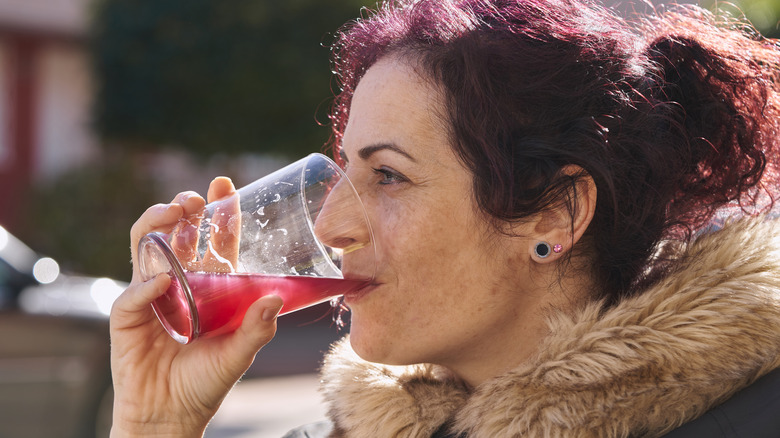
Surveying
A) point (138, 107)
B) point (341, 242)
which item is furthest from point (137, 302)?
point (138, 107)

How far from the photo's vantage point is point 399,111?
193 centimetres

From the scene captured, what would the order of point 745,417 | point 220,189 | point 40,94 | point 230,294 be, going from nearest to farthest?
point 745,417, point 230,294, point 220,189, point 40,94

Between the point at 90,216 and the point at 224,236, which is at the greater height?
the point at 224,236

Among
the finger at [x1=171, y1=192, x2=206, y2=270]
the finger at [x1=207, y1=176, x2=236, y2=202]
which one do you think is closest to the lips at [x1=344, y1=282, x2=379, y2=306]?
the finger at [x1=171, y1=192, x2=206, y2=270]

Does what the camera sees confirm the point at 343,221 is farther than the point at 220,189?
No

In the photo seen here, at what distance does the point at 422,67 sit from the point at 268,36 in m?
11.7

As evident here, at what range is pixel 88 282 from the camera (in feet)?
20.2

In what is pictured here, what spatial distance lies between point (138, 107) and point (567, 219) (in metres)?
13.0

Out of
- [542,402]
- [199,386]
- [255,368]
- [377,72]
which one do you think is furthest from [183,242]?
[255,368]

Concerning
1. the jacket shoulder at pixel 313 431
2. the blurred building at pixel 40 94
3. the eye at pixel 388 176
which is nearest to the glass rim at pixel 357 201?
the eye at pixel 388 176

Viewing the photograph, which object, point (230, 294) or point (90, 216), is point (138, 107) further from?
point (230, 294)

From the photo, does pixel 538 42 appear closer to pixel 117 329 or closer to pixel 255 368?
pixel 117 329

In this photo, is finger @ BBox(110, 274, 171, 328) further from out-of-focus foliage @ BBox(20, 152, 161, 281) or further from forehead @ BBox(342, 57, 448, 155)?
out-of-focus foliage @ BBox(20, 152, 161, 281)

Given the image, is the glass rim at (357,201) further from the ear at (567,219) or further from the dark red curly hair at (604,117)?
the ear at (567,219)
